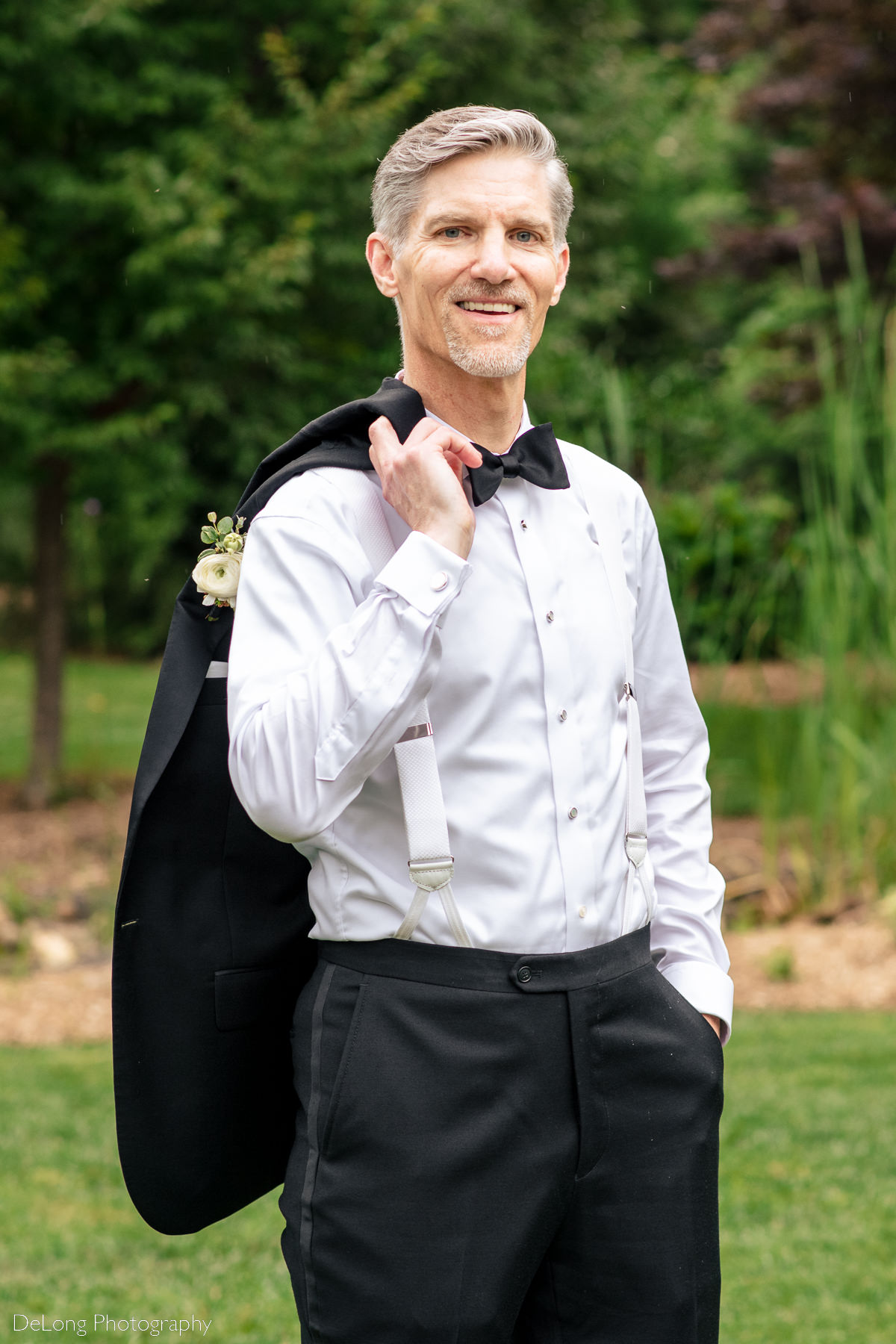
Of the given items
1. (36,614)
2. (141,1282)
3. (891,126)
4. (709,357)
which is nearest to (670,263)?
(891,126)

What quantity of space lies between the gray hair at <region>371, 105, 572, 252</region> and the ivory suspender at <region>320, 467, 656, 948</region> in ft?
1.24

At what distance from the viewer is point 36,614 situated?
920 cm

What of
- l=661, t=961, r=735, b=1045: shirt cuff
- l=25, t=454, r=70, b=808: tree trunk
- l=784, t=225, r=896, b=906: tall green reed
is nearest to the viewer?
l=661, t=961, r=735, b=1045: shirt cuff

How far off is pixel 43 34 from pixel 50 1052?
4.88 metres

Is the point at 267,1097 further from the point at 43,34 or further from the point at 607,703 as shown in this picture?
the point at 43,34

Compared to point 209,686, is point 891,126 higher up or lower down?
higher up

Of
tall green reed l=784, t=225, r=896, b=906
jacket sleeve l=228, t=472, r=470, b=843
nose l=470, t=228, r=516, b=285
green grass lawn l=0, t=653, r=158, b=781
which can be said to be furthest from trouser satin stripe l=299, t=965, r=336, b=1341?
green grass lawn l=0, t=653, r=158, b=781

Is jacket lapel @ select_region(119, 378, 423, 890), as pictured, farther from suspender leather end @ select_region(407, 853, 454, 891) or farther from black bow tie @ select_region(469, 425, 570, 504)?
suspender leather end @ select_region(407, 853, 454, 891)

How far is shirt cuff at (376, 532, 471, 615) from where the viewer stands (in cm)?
161

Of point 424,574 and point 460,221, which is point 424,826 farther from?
point 460,221

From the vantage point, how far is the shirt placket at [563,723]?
5.90 feet

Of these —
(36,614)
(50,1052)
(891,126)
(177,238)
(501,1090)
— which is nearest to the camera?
(501,1090)

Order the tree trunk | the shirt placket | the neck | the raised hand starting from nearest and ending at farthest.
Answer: the raised hand
the shirt placket
the neck
the tree trunk

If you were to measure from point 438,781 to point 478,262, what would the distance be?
0.68 meters
